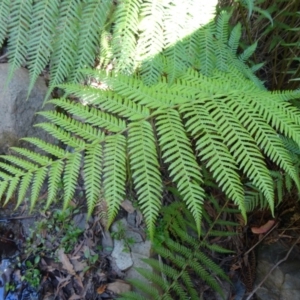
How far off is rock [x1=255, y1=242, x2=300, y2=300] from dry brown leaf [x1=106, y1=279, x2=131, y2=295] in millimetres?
808

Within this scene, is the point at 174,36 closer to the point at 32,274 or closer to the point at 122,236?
the point at 122,236

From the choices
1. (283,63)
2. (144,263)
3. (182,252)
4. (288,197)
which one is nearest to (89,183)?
(182,252)

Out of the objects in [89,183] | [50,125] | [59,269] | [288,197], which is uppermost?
[50,125]

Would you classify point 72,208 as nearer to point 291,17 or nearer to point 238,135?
point 238,135

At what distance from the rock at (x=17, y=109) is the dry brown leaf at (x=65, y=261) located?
2.35ft

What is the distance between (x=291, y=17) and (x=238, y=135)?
1.28 meters

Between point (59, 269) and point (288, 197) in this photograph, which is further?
point (59, 269)

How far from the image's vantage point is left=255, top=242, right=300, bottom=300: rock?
2477 mm

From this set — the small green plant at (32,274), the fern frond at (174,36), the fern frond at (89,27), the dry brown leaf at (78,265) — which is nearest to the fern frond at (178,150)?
the fern frond at (174,36)

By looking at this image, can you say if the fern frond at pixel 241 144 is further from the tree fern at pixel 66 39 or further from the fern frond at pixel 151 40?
the tree fern at pixel 66 39

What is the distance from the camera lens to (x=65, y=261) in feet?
8.64

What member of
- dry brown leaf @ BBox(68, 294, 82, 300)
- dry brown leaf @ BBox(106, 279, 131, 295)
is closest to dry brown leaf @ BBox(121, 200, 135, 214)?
dry brown leaf @ BBox(106, 279, 131, 295)

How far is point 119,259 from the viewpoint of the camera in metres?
2.62

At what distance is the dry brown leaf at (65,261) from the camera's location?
8.57ft
